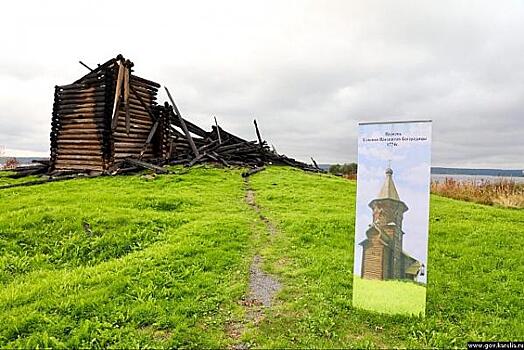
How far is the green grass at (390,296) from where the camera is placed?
548 cm

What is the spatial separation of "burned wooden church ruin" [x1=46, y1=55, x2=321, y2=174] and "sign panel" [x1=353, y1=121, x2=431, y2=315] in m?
14.3

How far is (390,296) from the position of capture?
18.4 feet

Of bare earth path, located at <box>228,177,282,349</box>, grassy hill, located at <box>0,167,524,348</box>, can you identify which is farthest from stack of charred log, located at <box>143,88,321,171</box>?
bare earth path, located at <box>228,177,282,349</box>

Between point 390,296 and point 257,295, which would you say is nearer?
point 390,296

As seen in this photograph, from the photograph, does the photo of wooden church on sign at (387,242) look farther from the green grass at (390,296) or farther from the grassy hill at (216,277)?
the grassy hill at (216,277)

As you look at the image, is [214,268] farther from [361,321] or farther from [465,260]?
[465,260]

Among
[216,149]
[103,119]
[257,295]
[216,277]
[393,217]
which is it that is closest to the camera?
[393,217]

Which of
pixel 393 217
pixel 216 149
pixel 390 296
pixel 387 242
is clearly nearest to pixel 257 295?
pixel 390 296

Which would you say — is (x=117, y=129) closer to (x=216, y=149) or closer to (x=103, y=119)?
(x=103, y=119)

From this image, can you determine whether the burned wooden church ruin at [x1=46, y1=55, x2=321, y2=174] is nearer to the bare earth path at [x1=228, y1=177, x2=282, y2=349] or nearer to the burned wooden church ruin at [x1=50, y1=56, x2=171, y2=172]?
the burned wooden church ruin at [x1=50, y1=56, x2=171, y2=172]

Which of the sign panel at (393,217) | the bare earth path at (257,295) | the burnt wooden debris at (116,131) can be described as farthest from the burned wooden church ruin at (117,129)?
the sign panel at (393,217)

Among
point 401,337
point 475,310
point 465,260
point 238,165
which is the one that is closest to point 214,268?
point 401,337

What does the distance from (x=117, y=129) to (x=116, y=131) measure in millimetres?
150

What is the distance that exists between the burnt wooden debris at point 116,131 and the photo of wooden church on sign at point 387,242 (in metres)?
14.2
